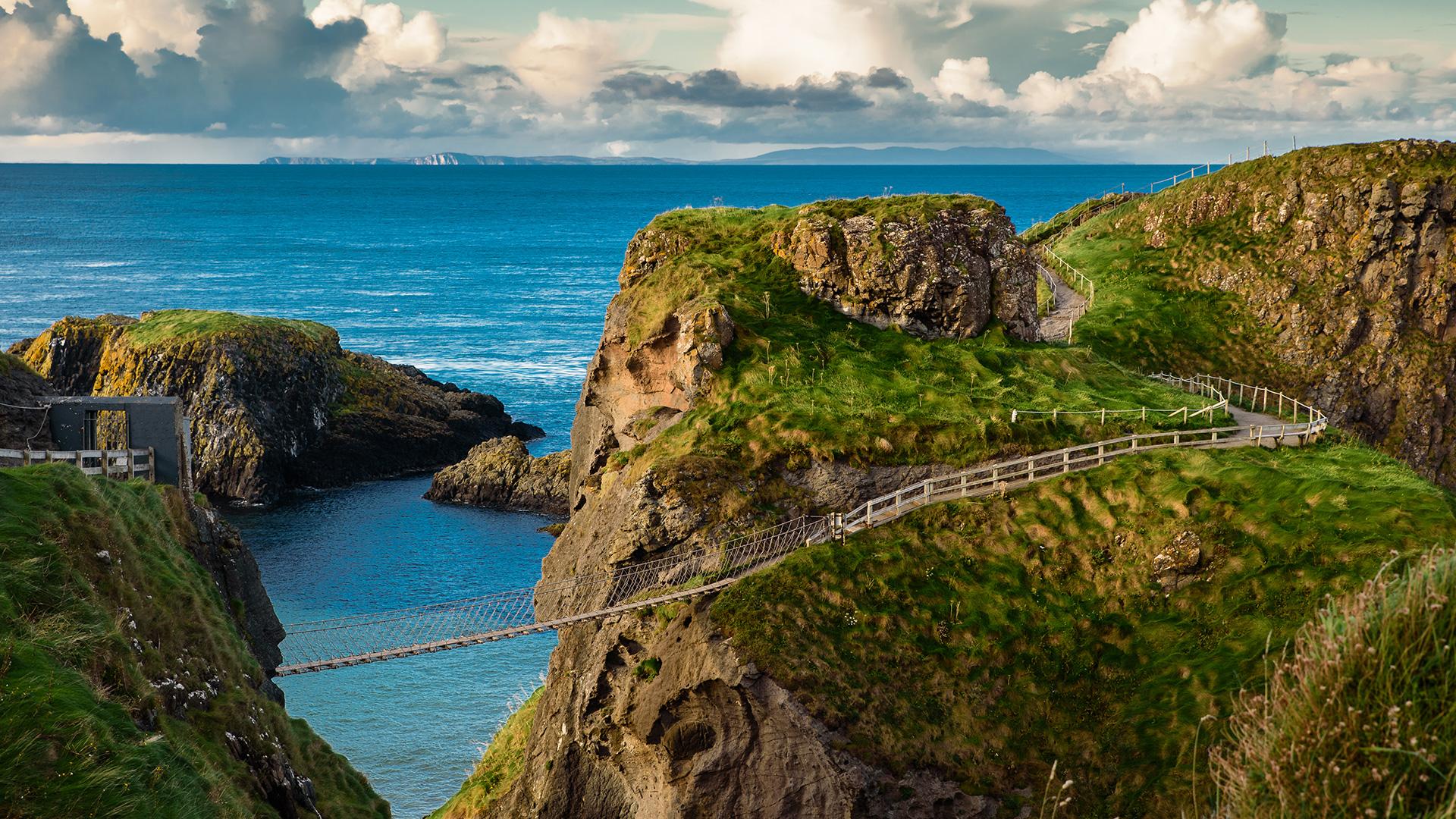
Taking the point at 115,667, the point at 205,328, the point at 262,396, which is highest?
the point at 115,667

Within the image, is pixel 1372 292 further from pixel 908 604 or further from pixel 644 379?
pixel 908 604

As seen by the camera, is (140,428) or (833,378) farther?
(833,378)

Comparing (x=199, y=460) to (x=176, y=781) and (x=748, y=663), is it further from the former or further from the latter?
(x=176, y=781)

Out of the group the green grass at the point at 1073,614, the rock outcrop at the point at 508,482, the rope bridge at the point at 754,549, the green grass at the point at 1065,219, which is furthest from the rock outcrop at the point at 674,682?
the green grass at the point at 1065,219

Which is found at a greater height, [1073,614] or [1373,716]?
[1373,716]

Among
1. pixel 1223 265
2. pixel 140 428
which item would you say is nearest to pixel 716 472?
pixel 140 428

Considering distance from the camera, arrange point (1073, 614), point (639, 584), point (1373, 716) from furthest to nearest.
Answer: point (639, 584) < point (1073, 614) < point (1373, 716)

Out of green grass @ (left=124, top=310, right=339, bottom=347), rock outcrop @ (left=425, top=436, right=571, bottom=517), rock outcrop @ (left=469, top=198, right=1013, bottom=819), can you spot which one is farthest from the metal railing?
green grass @ (left=124, top=310, right=339, bottom=347)

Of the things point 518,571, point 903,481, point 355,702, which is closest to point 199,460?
point 518,571
